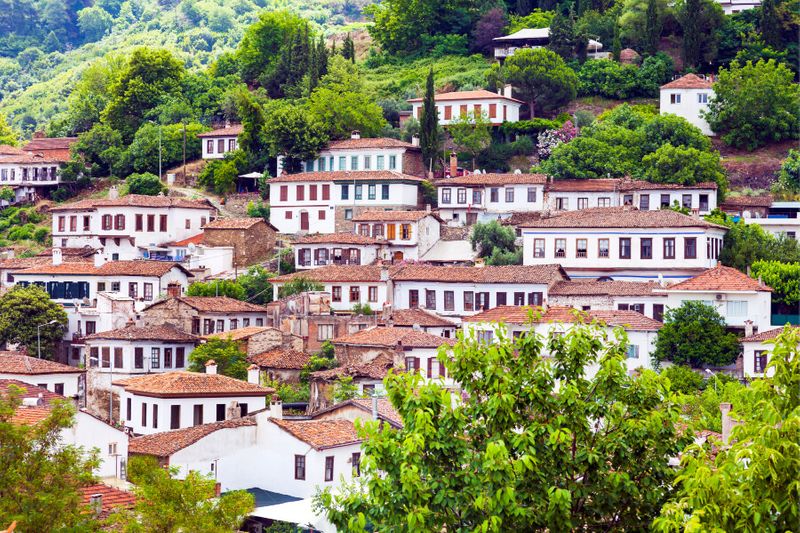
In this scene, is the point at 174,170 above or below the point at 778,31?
below

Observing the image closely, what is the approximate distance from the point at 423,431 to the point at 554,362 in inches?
96.9

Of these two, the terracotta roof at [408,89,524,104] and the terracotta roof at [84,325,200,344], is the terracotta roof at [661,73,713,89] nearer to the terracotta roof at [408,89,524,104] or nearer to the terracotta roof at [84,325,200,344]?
the terracotta roof at [408,89,524,104]

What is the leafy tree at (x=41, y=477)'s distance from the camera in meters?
24.3

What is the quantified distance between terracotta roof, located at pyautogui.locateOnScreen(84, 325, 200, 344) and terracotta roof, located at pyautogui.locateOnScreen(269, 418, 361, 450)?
54.8 feet

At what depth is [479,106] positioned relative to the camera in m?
87.5

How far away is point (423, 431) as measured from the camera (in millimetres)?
20297

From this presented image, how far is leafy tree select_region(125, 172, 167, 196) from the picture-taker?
3337 inches

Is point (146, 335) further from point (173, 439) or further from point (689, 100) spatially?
point (689, 100)

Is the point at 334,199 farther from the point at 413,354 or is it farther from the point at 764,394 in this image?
the point at 764,394

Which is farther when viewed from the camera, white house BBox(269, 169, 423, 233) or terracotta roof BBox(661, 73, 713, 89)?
terracotta roof BBox(661, 73, 713, 89)

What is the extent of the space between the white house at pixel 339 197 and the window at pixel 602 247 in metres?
14.9

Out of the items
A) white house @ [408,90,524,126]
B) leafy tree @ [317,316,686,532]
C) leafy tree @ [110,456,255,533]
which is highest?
white house @ [408,90,524,126]

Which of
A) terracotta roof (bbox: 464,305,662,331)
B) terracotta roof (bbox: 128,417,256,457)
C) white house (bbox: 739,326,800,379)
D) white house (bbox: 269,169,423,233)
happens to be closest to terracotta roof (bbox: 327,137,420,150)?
white house (bbox: 269,169,423,233)

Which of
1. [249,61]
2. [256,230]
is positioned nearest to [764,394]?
[256,230]
